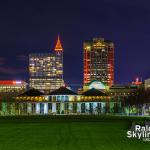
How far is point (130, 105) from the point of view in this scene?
530 ft

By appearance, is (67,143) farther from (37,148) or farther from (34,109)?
(34,109)

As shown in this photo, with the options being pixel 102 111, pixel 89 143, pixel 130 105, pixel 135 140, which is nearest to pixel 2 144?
pixel 89 143

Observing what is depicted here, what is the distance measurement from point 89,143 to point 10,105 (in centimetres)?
15027

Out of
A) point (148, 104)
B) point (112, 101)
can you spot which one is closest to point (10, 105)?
point (112, 101)

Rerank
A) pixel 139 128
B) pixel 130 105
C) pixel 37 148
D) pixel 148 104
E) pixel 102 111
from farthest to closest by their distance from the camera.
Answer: pixel 102 111, pixel 130 105, pixel 148 104, pixel 139 128, pixel 37 148

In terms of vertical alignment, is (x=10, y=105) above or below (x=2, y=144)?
below

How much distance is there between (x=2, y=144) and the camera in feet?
108

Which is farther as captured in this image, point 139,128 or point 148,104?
point 148,104

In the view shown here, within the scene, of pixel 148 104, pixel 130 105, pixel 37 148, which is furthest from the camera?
pixel 130 105

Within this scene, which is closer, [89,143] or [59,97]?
[89,143]

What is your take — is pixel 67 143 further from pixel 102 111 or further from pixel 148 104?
pixel 102 111

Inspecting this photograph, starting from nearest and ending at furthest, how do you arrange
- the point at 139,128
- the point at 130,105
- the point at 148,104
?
the point at 139,128, the point at 148,104, the point at 130,105

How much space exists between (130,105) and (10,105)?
45.0 meters

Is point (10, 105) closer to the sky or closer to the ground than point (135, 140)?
closer to the ground
